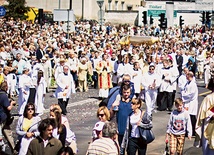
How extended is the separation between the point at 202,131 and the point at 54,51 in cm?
2087

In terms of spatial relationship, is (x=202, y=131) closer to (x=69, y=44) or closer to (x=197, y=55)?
(x=69, y=44)

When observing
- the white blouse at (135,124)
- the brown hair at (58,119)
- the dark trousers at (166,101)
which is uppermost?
the brown hair at (58,119)

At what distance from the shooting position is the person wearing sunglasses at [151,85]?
70.0 ft

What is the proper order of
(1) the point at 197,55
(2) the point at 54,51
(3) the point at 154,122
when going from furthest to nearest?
(1) the point at 197,55 < (2) the point at 54,51 < (3) the point at 154,122

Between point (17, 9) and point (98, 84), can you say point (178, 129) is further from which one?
point (17, 9)

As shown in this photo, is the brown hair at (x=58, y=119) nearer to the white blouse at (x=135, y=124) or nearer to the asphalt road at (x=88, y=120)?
the white blouse at (x=135, y=124)

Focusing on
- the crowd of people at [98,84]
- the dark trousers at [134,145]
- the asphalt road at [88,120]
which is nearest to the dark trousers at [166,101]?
the crowd of people at [98,84]

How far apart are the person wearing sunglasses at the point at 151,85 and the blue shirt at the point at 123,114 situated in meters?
8.45

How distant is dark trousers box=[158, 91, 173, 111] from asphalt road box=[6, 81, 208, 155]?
0.43m

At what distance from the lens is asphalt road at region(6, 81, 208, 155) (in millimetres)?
15961

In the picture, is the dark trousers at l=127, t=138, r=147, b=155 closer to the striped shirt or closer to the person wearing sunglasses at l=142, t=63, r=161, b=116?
the striped shirt

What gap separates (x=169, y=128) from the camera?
1365 centimetres

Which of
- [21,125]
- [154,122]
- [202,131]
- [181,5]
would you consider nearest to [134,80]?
[154,122]

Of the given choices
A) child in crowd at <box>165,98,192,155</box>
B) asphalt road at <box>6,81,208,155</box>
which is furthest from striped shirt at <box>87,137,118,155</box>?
asphalt road at <box>6,81,208,155</box>
